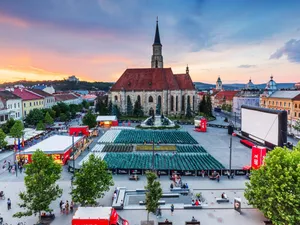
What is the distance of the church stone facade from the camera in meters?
82.3

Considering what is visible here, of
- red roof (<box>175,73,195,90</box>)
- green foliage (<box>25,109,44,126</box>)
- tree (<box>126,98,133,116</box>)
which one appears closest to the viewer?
green foliage (<box>25,109,44,126</box>)

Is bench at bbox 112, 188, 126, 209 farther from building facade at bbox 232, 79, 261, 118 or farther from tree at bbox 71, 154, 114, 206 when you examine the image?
building facade at bbox 232, 79, 261, 118

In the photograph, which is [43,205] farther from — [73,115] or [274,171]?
[73,115]

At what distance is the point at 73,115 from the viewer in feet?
263

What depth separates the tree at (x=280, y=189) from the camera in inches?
608

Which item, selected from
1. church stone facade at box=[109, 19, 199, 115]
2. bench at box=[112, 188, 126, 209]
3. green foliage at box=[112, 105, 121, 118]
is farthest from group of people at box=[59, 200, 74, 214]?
church stone facade at box=[109, 19, 199, 115]

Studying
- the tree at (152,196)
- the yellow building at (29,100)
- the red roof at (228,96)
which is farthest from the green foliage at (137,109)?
the tree at (152,196)

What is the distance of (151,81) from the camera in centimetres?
8475

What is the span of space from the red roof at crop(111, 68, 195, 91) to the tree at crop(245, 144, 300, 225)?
6538 cm

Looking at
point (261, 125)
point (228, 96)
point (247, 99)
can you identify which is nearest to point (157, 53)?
point (247, 99)

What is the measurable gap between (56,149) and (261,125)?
32947mm

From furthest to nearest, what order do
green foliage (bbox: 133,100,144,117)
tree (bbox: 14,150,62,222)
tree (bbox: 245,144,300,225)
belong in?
green foliage (bbox: 133,100,144,117), tree (bbox: 14,150,62,222), tree (bbox: 245,144,300,225)

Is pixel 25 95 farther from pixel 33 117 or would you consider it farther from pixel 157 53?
pixel 157 53

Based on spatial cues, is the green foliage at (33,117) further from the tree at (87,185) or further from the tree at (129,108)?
the tree at (87,185)
